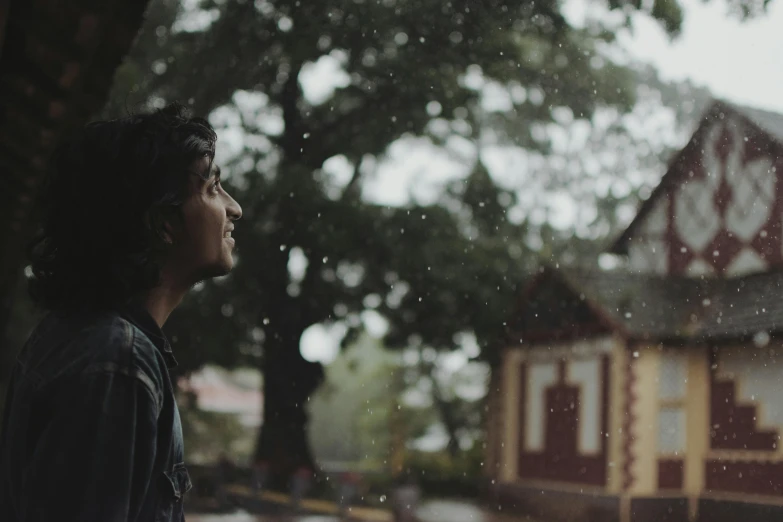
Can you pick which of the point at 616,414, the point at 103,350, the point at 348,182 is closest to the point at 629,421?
the point at 616,414

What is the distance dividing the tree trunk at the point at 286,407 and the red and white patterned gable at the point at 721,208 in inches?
41.9

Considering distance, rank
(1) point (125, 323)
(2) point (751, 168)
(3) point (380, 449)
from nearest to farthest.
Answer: (1) point (125, 323), (2) point (751, 168), (3) point (380, 449)

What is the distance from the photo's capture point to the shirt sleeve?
438 millimetres

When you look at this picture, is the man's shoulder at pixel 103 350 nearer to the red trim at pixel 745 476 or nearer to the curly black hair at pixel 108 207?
the curly black hair at pixel 108 207

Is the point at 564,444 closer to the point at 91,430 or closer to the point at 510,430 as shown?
the point at 510,430

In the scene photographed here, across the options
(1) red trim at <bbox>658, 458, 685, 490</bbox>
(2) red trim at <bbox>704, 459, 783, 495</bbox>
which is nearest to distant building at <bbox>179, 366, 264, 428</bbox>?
(1) red trim at <bbox>658, 458, 685, 490</bbox>

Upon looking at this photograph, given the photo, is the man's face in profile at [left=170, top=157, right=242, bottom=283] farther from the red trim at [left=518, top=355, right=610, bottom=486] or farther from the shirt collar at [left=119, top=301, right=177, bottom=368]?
the red trim at [left=518, top=355, right=610, bottom=486]

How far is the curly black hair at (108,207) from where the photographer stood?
559 mm

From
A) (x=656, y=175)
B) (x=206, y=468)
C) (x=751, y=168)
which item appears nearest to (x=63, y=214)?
(x=751, y=168)

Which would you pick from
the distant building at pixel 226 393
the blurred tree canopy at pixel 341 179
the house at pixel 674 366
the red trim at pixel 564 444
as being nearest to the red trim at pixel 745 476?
the house at pixel 674 366

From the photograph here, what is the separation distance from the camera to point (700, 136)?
1.18 metres

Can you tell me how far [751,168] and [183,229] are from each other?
0.77 meters

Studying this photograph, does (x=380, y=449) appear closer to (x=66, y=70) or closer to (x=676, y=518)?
(x=676, y=518)

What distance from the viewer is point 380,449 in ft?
6.54
